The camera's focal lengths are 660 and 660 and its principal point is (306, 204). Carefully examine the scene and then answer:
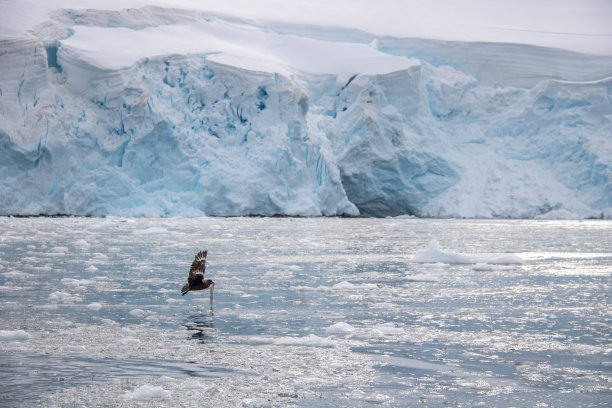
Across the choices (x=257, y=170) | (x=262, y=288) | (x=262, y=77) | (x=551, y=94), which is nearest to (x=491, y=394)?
(x=262, y=288)

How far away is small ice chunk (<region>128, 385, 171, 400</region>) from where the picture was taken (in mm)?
3409

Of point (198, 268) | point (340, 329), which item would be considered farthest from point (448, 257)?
point (340, 329)

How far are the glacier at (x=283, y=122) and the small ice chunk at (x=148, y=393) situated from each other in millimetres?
21524

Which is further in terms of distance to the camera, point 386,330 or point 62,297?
point 62,297

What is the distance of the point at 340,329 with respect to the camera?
5.09 metres

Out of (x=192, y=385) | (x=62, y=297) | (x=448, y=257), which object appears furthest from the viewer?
(x=448, y=257)

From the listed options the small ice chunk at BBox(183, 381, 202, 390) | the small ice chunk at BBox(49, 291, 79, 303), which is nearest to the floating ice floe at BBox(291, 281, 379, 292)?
the small ice chunk at BBox(49, 291, 79, 303)

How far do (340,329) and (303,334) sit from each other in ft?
1.00

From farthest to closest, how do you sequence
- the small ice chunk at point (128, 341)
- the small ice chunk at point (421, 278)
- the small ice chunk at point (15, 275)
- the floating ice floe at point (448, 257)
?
1. the floating ice floe at point (448, 257)
2. the small ice chunk at point (421, 278)
3. the small ice chunk at point (15, 275)
4. the small ice chunk at point (128, 341)

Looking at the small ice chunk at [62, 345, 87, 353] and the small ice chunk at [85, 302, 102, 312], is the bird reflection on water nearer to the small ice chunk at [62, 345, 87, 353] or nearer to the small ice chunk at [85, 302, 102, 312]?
the small ice chunk at [62, 345, 87, 353]

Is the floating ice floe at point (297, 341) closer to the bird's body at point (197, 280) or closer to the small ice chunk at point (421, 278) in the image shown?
the bird's body at point (197, 280)

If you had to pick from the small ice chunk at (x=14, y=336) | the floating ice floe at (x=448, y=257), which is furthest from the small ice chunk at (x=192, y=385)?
the floating ice floe at (x=448, y=257)

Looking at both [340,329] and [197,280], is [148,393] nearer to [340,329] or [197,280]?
[340,329]

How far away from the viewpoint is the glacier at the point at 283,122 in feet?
80.5
